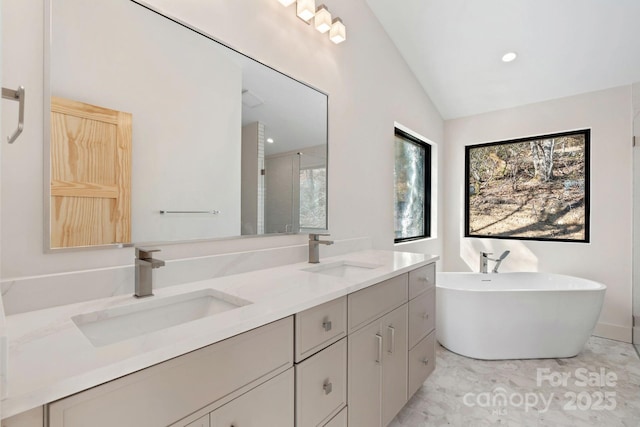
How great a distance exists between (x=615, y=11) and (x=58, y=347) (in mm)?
3443

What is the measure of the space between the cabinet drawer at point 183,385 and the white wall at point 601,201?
3204 millimetres

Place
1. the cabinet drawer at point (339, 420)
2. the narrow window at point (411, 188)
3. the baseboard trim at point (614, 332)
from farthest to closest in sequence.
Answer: the narrow window at point (411, 188) → the baseboard trim at point (614, 332) → the cabinet drawer at point (339, 420)

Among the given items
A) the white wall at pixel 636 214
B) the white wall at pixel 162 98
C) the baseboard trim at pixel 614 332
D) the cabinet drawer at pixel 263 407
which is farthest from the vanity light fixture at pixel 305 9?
the baseboard trim at pixel 614 332

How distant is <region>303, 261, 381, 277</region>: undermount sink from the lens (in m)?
1.71

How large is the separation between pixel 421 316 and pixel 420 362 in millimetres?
269

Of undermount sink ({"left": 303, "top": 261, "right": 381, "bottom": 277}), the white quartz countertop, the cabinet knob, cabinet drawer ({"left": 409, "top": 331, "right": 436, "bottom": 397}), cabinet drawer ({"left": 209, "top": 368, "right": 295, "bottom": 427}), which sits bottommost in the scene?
cabinet drawer ({"left": 409, "top": 331, "right": 436, "bottom": 397})

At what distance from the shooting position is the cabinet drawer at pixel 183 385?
58 centimetres

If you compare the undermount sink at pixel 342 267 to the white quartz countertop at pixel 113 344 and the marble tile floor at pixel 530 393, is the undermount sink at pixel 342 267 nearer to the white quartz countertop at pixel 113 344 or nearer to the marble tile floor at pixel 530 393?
the white quartz countertop at pixel 113 344

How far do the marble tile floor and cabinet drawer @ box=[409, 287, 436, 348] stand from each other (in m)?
0.43

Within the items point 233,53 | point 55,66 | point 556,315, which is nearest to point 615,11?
point 556,315

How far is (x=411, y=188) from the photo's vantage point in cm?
322

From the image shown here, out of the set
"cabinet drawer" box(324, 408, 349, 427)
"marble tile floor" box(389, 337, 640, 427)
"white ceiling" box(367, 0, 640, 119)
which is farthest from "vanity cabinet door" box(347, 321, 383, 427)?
"white ceiling" box(367, 0, 640, 119)

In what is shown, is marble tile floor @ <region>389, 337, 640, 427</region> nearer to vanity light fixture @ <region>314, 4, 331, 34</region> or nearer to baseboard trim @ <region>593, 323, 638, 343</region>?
baseboard trim @ <region>593, 323, 638, 343</region>

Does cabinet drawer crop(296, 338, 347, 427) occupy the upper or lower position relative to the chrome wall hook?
lower
